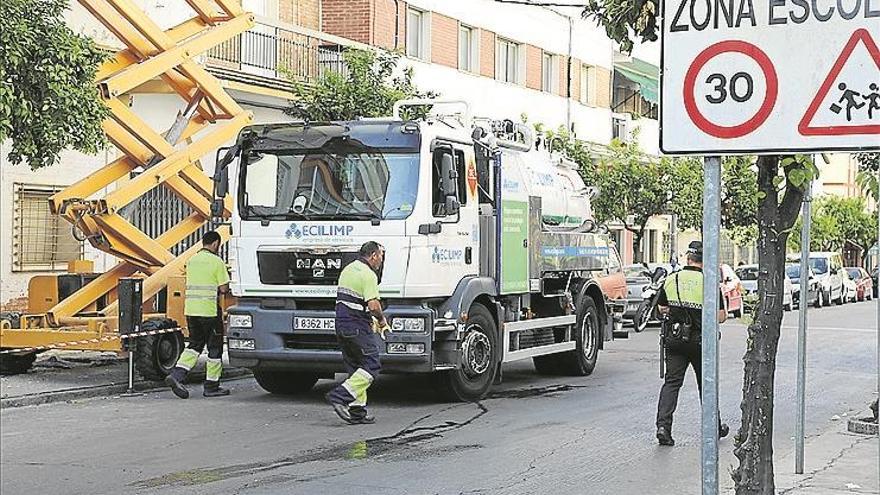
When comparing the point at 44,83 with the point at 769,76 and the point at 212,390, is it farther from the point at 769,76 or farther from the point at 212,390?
the point at 769,76

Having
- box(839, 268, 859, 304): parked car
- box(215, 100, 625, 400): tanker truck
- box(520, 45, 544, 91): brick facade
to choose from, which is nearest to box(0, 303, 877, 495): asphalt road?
box(215, 100, 625, 400): tanker truck

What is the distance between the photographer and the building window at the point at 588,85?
40.4 meters

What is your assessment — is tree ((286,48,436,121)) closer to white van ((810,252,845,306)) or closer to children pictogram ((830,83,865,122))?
children pictogram ((830,83,865,122))

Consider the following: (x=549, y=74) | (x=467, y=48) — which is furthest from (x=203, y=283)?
(x=549, y=74)

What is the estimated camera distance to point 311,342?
1394 centimetres

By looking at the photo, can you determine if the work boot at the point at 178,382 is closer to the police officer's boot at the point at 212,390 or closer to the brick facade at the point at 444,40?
the police officer's boot at the point at 212,390

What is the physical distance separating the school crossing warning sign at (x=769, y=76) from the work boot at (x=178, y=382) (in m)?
9.99

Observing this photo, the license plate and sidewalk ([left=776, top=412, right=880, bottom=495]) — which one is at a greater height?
the license plate

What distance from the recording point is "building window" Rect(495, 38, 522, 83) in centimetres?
3500

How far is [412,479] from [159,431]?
320 cm

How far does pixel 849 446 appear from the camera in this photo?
38.3 ft

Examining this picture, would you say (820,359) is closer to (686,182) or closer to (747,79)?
(686,182)

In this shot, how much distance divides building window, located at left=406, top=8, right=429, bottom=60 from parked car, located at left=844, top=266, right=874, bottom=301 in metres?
24.1

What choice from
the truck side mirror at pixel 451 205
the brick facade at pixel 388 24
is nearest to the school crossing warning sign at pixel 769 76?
the truck side mirror at pixel 451 205
